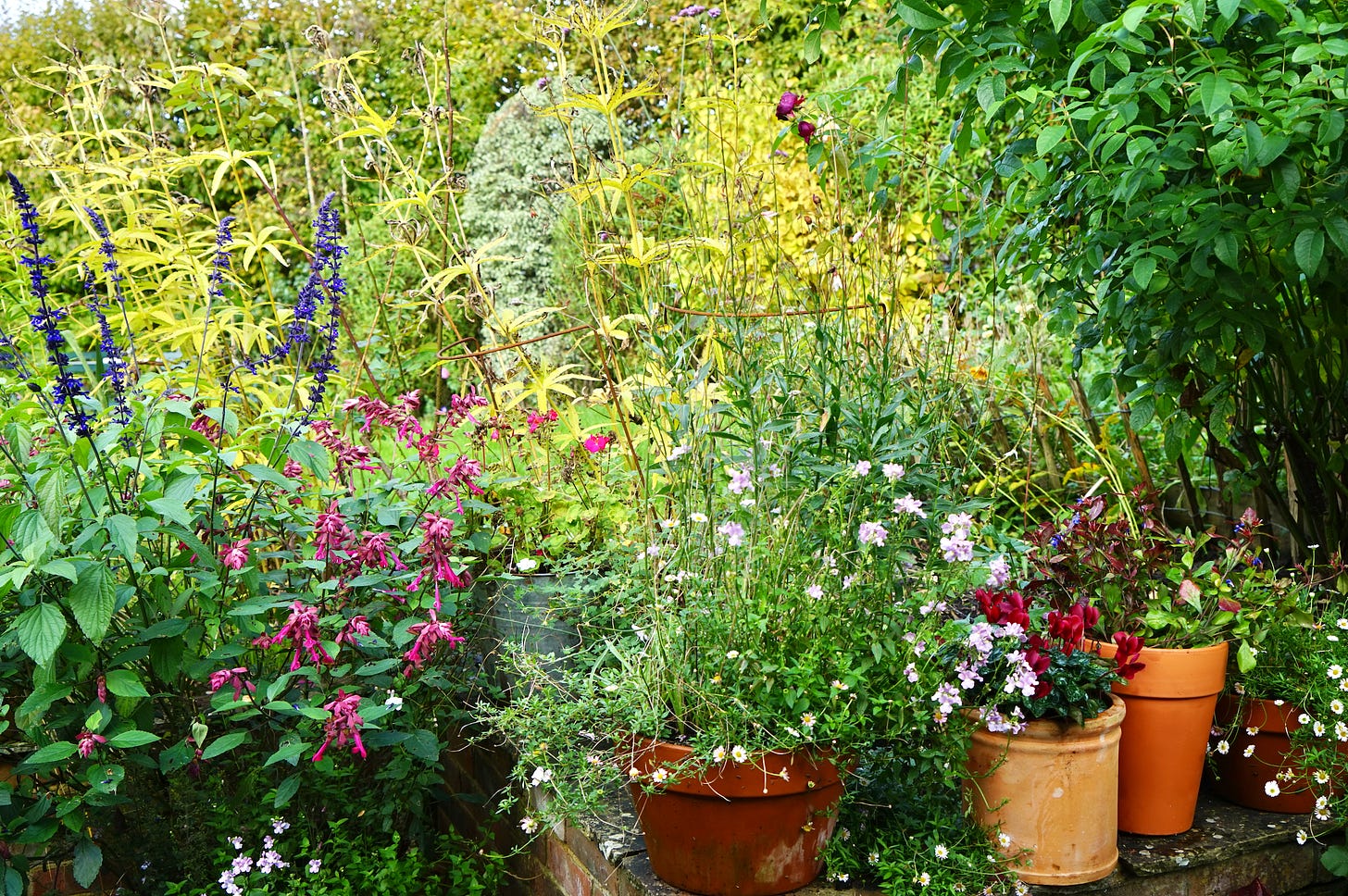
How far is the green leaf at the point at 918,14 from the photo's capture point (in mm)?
2051

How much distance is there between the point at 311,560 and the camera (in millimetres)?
2094

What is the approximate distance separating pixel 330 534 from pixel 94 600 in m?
0.43

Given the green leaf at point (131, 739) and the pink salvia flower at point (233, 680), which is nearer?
the green leaf at point (131, 739)

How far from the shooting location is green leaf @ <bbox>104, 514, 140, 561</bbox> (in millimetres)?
1736

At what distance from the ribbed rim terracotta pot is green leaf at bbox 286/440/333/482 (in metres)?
1.32

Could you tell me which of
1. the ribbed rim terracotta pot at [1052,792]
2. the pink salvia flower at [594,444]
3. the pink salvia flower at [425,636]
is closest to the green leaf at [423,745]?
the pink salvia flower at [425,636]

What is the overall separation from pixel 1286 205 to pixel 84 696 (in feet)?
7.79

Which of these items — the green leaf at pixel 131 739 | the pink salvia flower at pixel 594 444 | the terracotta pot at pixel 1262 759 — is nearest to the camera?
the green leaf at pixel 131 739

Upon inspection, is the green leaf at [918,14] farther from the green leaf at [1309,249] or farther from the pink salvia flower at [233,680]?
the pink salvia flower at [233,680]

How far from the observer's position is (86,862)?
191 centimetres

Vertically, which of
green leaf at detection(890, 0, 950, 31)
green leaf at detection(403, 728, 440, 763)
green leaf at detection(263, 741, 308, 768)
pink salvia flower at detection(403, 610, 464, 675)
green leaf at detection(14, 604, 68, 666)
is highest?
green leaf at detection(890, 0, 950, 31)

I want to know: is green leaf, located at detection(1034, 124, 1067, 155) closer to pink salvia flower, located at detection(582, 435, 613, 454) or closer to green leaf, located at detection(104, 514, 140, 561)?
pink salvia flower, located at detection(582, 435, 613, 454)

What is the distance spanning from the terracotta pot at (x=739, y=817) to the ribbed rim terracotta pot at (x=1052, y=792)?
28cm

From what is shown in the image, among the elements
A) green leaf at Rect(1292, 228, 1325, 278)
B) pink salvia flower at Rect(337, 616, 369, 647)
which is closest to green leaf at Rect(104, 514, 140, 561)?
pink salvia flower at Rect(337, 616, 369, 647)
